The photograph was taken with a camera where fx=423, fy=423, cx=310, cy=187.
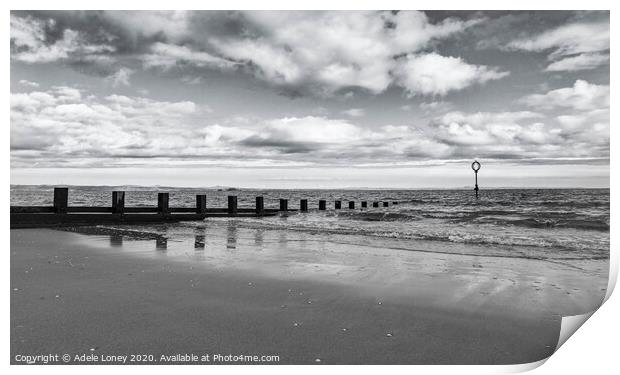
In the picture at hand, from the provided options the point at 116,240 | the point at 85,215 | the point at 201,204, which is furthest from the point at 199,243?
the point at 201,204

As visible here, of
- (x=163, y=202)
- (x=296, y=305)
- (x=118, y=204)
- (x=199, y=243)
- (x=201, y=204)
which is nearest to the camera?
(x=296, y=305)

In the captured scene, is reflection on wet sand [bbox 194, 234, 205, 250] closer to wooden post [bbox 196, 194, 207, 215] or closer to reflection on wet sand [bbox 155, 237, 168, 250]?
reflection on wet sand [bbox 155, 237, 168, 250]

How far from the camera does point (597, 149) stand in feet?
13.2

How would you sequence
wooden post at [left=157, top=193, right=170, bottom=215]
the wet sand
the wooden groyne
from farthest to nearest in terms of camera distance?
wooden post at [left=157, top=193, right=170, bottom=215]
the wooden groyne
the wet sand

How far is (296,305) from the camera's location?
343 cm

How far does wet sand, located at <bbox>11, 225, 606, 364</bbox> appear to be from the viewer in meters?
2.61

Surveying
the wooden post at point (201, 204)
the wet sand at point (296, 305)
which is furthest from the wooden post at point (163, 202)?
the wet sand at point (296, 305)

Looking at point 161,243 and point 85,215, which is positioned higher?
point 85,215

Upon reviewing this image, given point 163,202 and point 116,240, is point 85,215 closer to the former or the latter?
point 163,202

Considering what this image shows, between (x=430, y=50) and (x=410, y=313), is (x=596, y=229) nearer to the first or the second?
(x=430, y=50)

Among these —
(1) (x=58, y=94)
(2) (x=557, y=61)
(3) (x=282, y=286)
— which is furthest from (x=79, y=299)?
(2) (x=557, y=61)

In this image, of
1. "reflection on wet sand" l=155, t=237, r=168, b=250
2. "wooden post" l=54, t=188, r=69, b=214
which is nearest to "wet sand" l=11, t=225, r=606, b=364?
"reflection on wet sand" l=155, t=237, r=168, b=250

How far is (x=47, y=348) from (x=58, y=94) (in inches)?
121

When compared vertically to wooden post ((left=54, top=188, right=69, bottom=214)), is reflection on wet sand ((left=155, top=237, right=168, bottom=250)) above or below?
below
